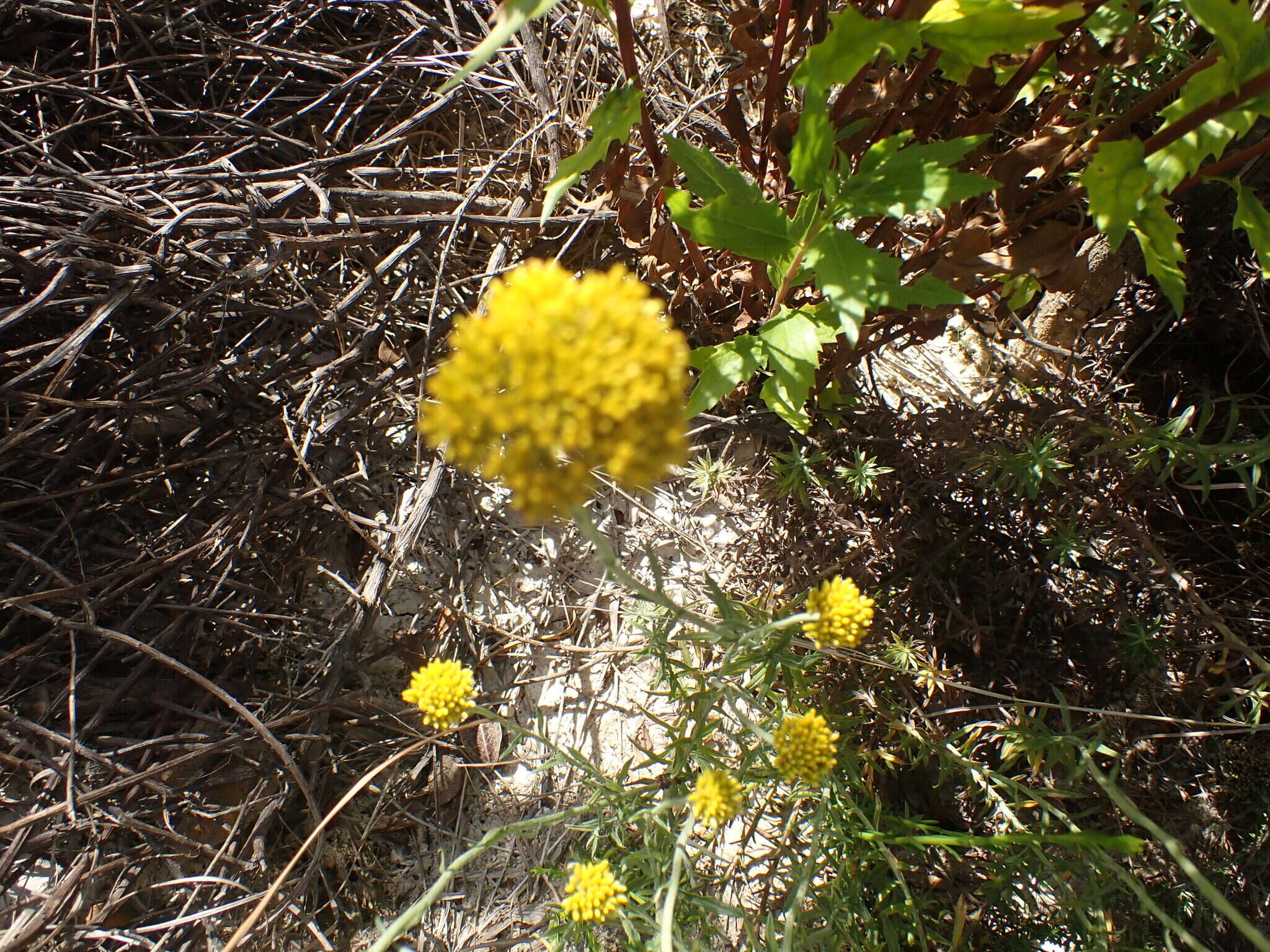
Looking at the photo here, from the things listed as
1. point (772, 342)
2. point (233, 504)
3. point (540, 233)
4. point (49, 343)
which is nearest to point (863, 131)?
point (772, 342)

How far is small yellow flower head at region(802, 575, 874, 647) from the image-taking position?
56.2 inches

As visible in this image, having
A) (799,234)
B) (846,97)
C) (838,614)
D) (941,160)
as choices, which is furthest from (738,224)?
(838,614)

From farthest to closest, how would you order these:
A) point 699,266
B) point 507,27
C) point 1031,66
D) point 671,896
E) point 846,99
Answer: point 699,266
point 846,99
point 1031,66
point 671,896
point 507,27

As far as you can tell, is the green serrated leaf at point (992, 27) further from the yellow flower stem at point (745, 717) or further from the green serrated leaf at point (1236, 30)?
the yellow flower stem at point (745, 717)

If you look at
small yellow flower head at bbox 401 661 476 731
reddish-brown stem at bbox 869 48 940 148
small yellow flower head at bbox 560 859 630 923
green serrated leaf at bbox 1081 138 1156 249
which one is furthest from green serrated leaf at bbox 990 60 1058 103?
small yellow flower head at bbox 560 859 630 923

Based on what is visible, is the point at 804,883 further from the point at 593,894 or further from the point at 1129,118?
the point at 1129,118

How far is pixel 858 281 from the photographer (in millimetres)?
1305

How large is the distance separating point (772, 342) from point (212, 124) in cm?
194

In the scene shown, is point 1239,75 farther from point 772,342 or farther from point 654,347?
point 654,347

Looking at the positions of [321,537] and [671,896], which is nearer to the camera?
[671,896]

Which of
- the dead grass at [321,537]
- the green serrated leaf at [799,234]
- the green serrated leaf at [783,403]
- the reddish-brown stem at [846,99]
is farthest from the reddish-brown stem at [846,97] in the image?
the dead grass at [321,537]

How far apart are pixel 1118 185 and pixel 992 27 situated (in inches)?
13.9

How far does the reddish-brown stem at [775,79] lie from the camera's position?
1.62m

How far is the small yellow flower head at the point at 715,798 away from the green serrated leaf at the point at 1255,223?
1.37 m
